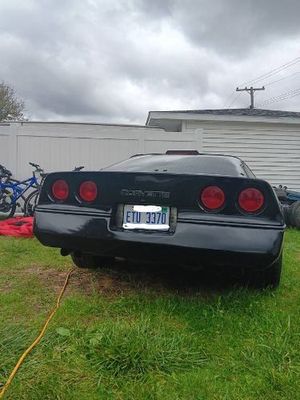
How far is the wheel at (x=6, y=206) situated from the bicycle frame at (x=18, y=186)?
0.26 ft

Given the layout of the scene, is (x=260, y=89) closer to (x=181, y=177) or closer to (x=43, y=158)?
(x=43, y=158)

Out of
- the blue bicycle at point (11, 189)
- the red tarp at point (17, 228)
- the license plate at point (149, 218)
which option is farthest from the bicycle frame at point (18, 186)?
the license plate at point (149, 218)

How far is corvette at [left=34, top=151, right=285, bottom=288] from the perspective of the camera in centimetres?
257

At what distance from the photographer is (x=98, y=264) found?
12.7 ft

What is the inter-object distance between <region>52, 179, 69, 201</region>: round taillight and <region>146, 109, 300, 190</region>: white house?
835cm

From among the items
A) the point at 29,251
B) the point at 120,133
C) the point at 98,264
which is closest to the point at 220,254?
the point at 98,264

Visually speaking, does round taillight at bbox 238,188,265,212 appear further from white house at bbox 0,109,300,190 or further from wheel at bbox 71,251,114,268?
white house at bbox 0,109,300,190

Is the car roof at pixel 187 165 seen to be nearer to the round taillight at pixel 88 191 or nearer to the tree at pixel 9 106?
the round taillight at pixel 88 191

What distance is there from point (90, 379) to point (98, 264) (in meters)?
1.96

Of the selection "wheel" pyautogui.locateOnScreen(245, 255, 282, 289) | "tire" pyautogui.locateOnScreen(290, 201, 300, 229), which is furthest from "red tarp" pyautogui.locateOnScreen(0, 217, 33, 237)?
"tire" pyautogui.locateOnScreen(290, 201, 300, 229)

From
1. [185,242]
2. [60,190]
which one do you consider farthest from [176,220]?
[60,190]

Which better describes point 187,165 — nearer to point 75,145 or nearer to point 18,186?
point 18,186

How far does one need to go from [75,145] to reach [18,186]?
1531 millimetres

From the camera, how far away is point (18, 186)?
7.88 m
